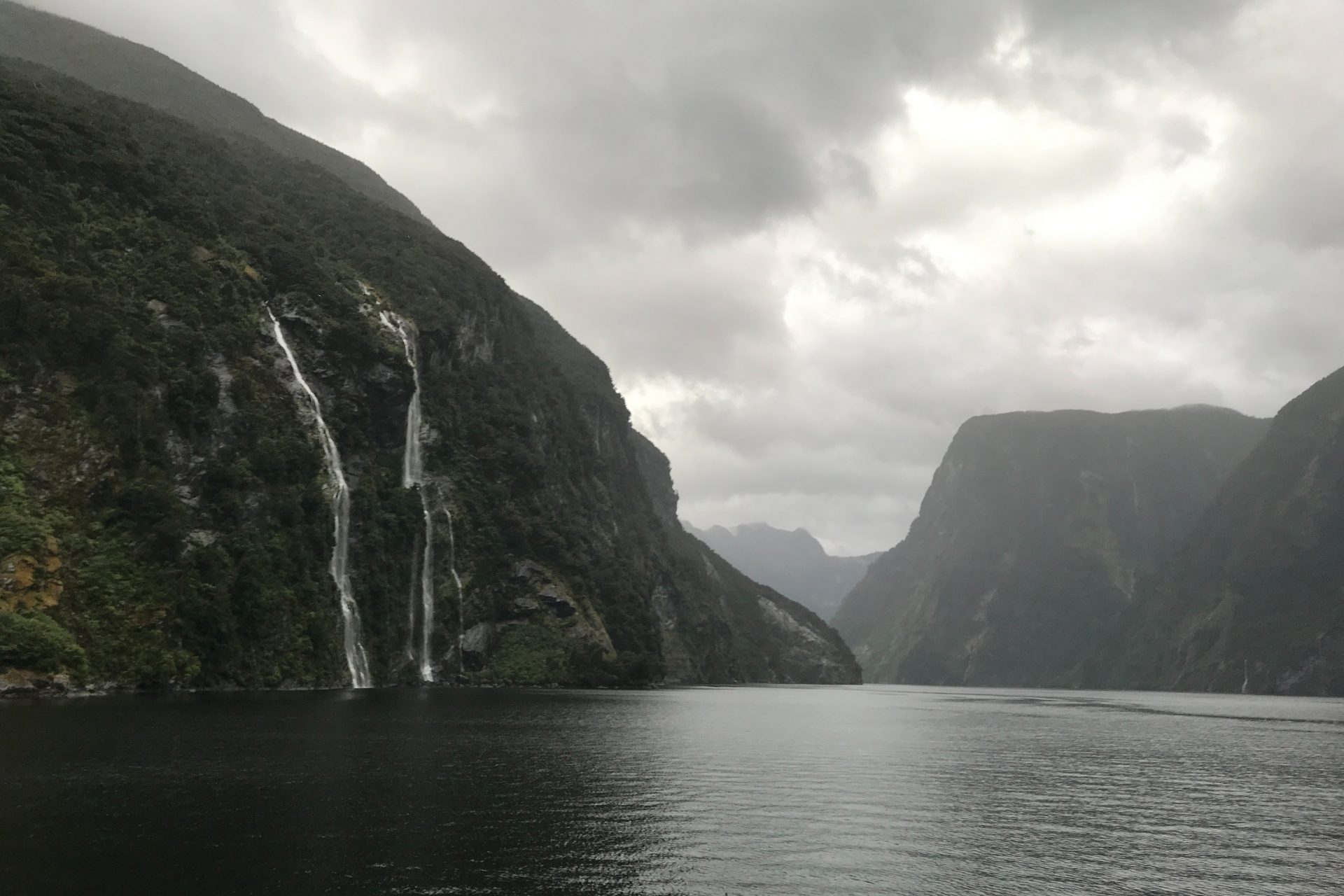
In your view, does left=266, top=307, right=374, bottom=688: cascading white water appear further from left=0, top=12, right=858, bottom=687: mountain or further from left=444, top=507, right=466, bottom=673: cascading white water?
left=444, top=507, right=466, bottom=673: cascading white water

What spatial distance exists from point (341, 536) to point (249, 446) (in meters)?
16.2

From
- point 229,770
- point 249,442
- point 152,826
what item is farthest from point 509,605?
point 152,826

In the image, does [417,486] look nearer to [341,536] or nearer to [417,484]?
[417,484]

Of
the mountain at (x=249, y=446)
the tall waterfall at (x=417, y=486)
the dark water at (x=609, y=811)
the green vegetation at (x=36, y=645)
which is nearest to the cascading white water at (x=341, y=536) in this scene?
the mountain at (x=249, y=446)

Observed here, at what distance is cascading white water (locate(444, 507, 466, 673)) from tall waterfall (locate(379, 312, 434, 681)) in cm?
292

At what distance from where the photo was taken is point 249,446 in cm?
9806

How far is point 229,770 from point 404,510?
85662mm

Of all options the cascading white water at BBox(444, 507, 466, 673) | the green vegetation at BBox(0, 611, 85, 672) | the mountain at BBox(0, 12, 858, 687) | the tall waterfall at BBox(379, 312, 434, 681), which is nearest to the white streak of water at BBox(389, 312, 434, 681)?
the tall waterfall at BBox(379, 312, 434, 681)

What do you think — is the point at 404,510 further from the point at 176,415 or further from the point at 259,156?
the point at 259,156

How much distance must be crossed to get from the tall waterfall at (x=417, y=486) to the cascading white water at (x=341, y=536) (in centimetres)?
984

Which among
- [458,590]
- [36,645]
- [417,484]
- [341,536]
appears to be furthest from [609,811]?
[417,484]

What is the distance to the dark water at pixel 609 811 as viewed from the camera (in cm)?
2267

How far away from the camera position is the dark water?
22672mm

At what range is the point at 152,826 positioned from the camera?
82.6 feet
